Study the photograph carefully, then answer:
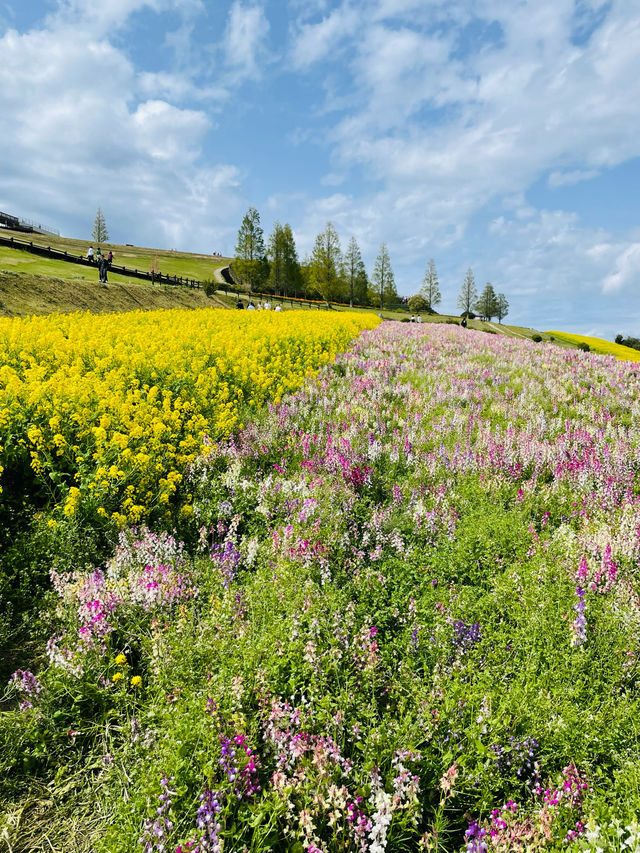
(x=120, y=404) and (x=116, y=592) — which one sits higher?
(x=120, y=404)

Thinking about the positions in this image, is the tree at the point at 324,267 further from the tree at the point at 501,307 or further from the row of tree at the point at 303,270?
the tree at the point at 501,307

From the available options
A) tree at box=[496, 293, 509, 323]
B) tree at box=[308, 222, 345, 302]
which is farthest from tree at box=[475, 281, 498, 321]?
tree at box=[308, 222, 345, 302]

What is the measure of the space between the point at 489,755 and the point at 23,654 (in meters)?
3.85

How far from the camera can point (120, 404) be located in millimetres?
6520

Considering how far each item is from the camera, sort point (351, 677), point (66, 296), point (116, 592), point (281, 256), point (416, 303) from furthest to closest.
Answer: point (416, 303) < point (281, 256) < point (66, 296) < point (116, 592) < point (351, 677)

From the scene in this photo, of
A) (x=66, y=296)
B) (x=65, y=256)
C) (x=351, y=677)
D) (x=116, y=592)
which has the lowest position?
(x=116, y=592)

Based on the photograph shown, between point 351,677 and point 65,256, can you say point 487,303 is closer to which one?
point 65,256

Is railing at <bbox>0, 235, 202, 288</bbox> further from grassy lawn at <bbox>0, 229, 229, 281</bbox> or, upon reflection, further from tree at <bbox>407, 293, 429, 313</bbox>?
tree at <bbox>407, 293, 429, 313</bbox>

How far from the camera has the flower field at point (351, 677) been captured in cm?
229

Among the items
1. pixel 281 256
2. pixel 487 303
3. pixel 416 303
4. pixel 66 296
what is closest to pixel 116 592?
pixel 66 296

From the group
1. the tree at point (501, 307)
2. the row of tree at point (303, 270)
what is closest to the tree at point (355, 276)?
the row of tree at point (303, 270)

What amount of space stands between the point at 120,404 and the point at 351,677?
528 cm

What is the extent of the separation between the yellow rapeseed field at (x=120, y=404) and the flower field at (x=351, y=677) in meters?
0.76

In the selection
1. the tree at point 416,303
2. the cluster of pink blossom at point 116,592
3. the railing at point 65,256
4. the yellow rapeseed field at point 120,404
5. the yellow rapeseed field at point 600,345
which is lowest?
the cluster of pink blossom at point 116,592
